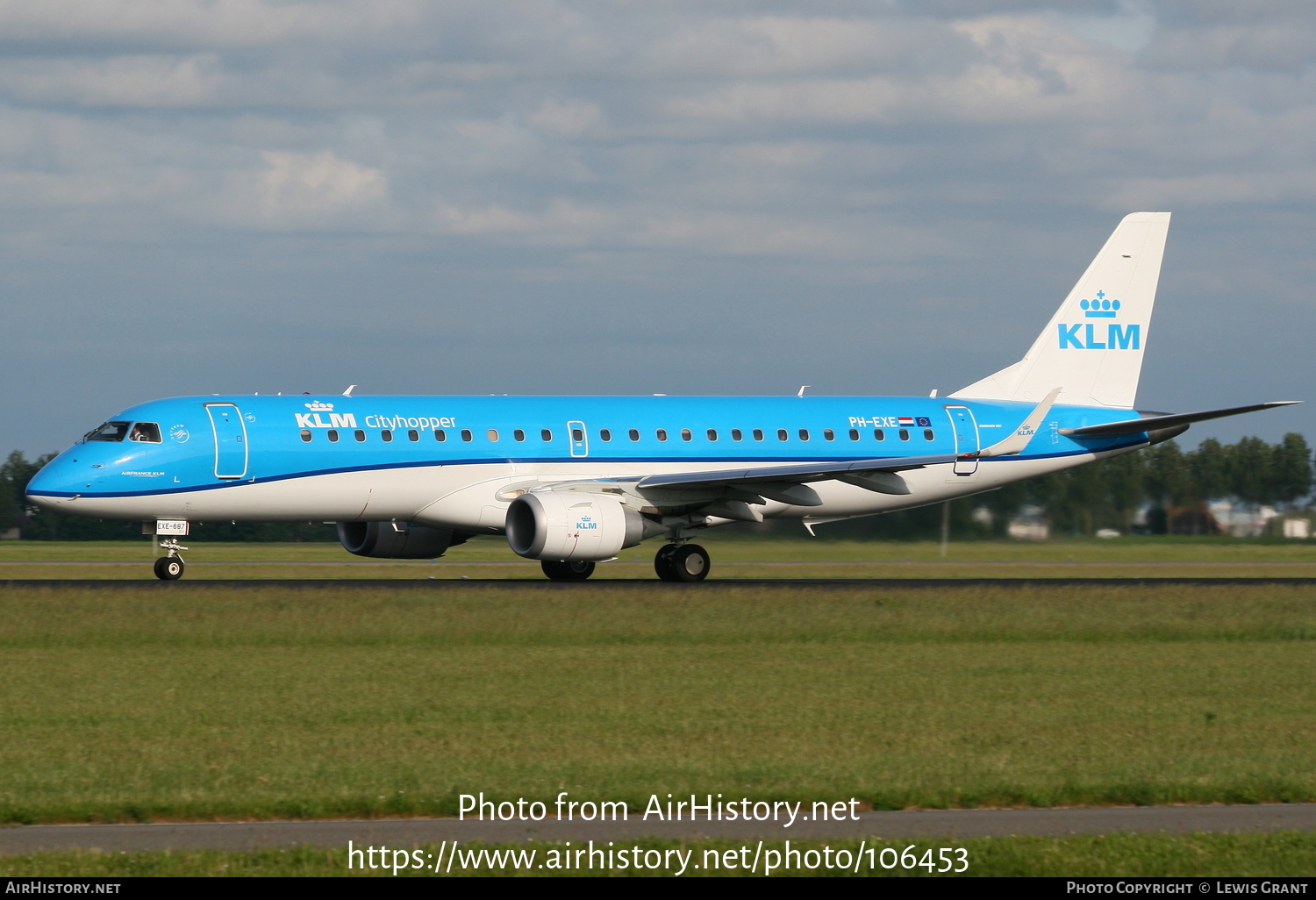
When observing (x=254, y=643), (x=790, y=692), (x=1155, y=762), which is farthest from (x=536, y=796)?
(x=254, y=643)

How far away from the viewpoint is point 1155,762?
46.3 ft

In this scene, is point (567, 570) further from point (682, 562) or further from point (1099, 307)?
point (1099, 307)

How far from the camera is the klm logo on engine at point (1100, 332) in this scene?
4253 centimetres

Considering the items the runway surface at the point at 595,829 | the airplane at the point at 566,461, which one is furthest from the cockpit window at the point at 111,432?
the runway surface at the point at 595,829

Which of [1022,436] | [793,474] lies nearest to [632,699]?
[793,474]

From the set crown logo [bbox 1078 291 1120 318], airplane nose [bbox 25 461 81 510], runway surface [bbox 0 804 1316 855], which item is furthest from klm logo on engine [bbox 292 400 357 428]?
runway surface [bbox 0 804 1316 855]

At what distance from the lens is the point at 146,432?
108ft

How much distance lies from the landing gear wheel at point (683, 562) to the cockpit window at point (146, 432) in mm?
10934

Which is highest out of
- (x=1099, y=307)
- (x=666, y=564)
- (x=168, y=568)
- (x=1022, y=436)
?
(x=1099, y=307)

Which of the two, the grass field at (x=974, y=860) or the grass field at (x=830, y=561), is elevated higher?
the grass field at (x=830, y=561)

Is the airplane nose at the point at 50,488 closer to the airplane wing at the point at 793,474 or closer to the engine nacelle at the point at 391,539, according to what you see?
the engine nacelle at the point at 391,539

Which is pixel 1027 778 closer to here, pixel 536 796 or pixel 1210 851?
pixel 1210 851

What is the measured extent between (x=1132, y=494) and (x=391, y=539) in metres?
24.0

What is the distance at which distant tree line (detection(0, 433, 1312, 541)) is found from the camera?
141ft
